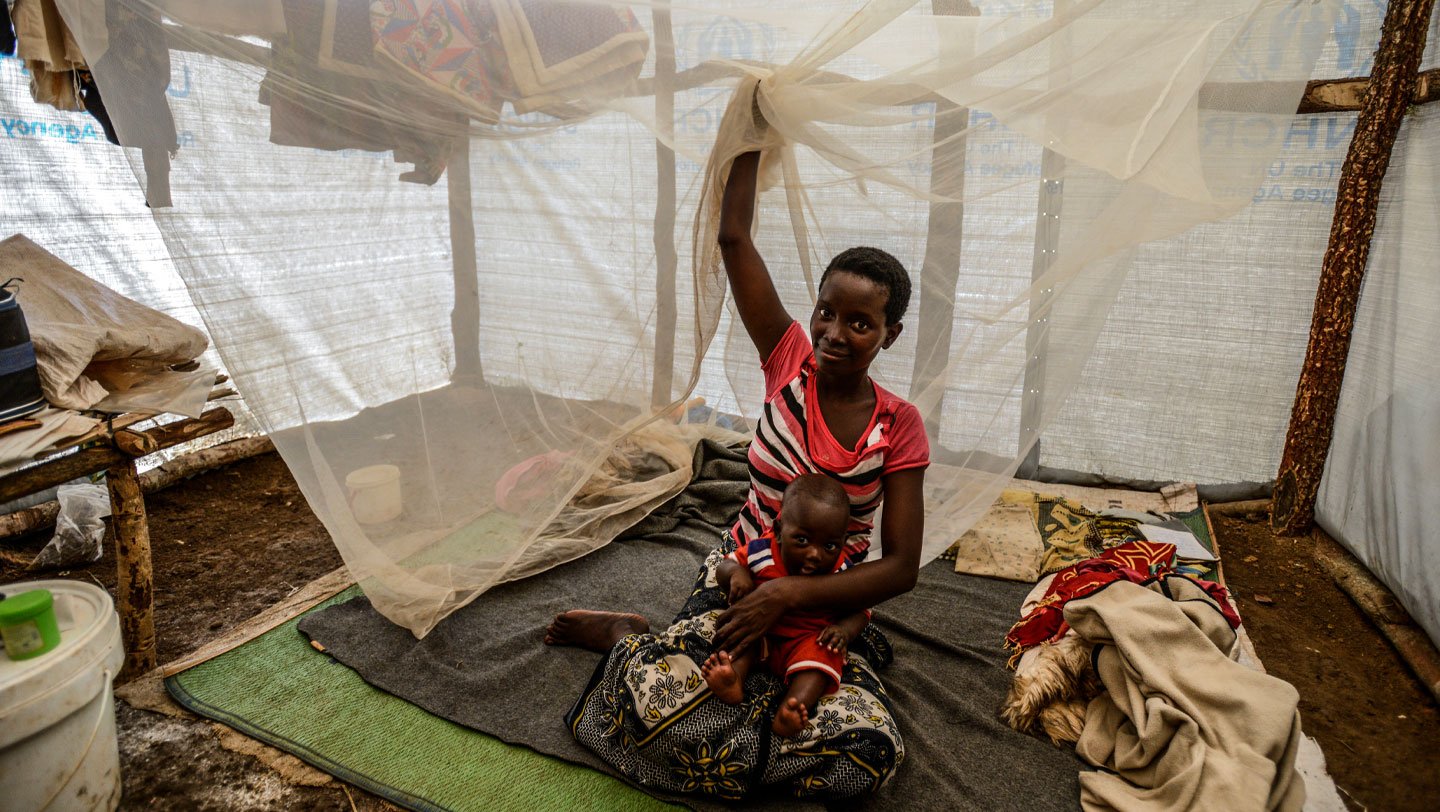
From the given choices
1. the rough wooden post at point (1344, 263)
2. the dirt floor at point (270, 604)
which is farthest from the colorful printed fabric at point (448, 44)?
the rough wooden post at point (1344, 263)

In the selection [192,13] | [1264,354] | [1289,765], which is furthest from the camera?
[1264,354]

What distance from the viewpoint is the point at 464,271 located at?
2.14 meters

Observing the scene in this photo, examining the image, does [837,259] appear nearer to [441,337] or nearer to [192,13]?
[441,337]

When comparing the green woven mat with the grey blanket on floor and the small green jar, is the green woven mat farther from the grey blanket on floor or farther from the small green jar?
the small green jar

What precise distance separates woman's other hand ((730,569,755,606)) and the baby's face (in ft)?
0.30

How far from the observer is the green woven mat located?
1.63 metres

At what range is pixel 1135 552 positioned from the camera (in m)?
2.27

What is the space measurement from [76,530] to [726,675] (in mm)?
2430

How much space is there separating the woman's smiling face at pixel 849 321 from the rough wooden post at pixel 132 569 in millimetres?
1676

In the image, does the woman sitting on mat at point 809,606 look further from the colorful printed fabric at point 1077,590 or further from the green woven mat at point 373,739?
the colorful printed fabric at point 1077,590

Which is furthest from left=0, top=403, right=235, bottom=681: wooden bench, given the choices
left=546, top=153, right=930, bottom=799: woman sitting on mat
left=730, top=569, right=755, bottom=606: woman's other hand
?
left=730, top=569, right=755, bottom=606: woman's other hand

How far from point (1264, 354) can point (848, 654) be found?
2364 mm

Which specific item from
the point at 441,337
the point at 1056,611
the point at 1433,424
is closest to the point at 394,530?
the point at 441,337

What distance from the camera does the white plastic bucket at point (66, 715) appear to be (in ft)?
4.40
